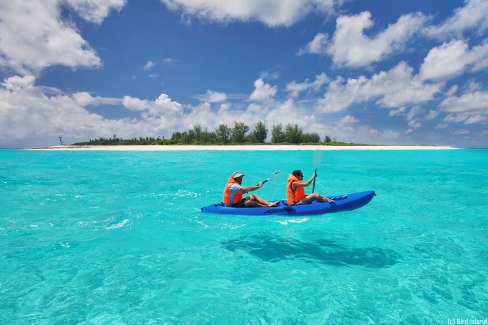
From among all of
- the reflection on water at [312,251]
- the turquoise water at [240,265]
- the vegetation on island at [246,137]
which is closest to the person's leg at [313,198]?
the turquoise water at [240,265]

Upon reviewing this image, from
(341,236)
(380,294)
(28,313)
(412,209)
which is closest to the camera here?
(28,313)

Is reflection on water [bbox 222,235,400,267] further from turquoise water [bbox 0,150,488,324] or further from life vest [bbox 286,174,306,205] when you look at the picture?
life vest [bbox 286,174,306,205]

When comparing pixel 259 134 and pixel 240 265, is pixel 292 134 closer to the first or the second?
pixel 259 134

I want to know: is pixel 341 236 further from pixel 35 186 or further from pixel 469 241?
pixel 35 186

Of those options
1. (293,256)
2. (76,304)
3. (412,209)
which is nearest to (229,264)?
(293,256)

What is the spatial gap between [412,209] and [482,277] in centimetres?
720

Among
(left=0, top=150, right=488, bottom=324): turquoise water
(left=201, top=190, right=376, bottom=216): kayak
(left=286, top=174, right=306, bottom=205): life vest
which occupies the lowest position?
(left=0, top=150, right=488, bottom=324): turquoise water

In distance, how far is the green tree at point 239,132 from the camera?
9506cm

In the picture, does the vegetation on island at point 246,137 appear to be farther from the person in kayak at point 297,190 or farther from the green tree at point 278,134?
the person in kayak at point 297,190

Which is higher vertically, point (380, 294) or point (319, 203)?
point (319, 203)

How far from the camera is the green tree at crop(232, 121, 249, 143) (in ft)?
312

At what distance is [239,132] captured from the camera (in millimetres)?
95438

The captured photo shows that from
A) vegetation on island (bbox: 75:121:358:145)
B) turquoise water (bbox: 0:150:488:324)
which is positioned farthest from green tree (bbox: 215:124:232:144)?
turquoise water (bbox: 0:150:488:324)

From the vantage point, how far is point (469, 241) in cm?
941
